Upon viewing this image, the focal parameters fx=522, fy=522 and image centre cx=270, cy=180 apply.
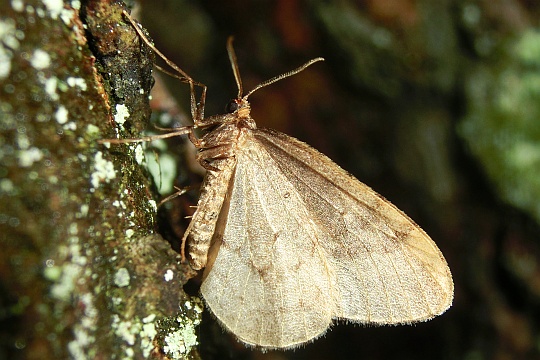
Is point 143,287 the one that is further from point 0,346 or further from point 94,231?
point 0,346

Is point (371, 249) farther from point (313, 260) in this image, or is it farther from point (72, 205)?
point (72, 205)

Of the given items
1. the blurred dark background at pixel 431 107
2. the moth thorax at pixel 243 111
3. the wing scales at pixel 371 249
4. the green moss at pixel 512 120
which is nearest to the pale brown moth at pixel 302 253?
the wing scales at pixel 371 249

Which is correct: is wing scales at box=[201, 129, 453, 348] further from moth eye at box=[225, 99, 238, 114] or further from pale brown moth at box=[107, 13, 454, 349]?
moth eye at box=[225, 99, 238, 114]

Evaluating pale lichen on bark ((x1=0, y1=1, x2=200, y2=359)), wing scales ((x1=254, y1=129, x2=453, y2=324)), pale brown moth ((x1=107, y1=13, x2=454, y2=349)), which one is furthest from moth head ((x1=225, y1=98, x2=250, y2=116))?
pale lichen on bark ((x1=0, y1=1, x2=200, y2=359))

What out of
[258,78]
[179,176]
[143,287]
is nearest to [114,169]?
[143,287]

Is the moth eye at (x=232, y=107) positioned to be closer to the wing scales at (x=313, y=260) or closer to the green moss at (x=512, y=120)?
the wing scales at (x=313, y=260)
